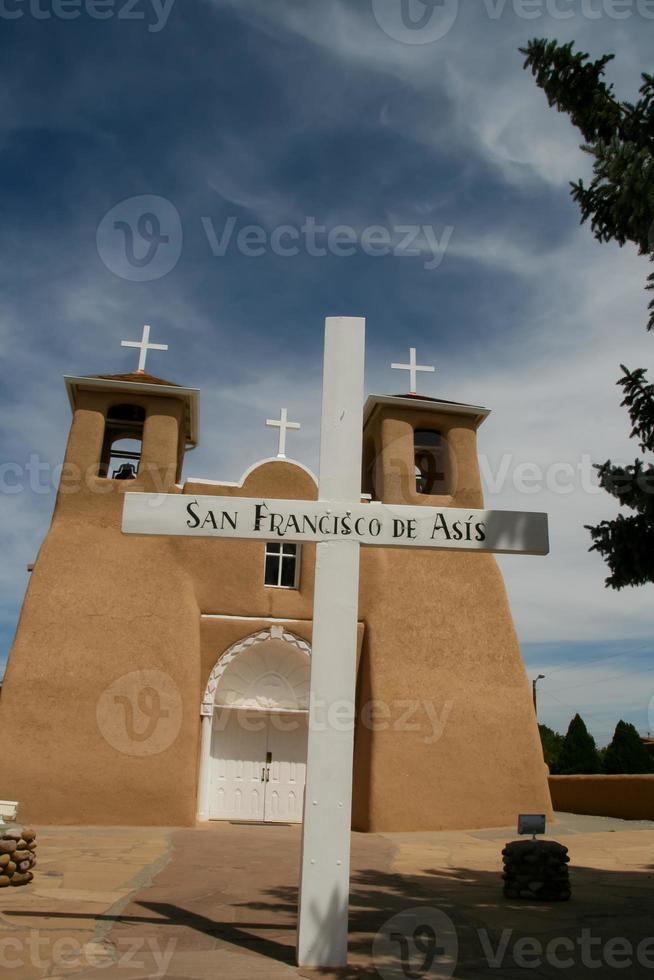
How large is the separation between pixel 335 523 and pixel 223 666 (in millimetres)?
10976

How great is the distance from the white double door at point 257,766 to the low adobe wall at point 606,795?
7406 mm

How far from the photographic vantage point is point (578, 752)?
22391 mm

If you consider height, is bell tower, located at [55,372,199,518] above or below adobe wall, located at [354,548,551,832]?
above

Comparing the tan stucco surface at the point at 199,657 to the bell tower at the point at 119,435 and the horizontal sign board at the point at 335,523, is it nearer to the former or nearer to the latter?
the bell tower at the point at 119,435

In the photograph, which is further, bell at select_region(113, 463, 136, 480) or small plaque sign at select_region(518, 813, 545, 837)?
bell at select_region(113, 463, 136, 480)

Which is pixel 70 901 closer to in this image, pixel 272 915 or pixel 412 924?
pixel 272 915

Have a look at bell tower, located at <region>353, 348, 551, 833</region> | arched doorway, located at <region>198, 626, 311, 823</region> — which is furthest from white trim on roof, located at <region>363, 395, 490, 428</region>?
arched doorway, located at <region>198, 626, 311, 823</region>

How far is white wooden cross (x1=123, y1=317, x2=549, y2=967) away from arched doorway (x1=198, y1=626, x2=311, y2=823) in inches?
423

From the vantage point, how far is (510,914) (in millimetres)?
6812

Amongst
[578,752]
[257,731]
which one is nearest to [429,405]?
[257,731]

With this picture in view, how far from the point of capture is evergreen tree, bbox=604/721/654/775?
2027cm

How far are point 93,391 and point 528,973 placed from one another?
14819 mm

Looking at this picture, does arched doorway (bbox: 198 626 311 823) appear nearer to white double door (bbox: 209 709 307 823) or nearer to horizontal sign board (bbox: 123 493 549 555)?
white double door (bbox: 209 709 307 823)

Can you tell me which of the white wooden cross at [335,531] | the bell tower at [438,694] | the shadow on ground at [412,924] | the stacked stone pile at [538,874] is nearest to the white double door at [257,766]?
A: the bell tower at [438,694]
